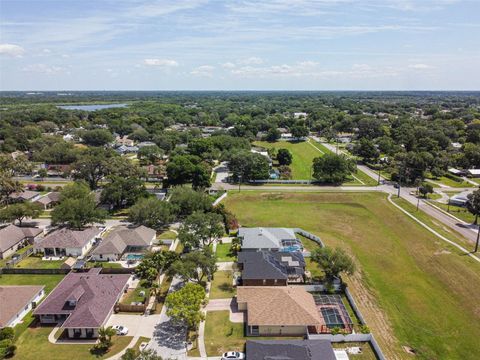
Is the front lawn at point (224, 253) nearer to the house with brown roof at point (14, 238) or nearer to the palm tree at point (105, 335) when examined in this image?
the palm tree at point (105, 335)

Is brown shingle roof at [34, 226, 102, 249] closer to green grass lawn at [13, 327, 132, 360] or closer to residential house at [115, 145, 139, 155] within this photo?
green grass lawn at [13, 327, 132, 360]

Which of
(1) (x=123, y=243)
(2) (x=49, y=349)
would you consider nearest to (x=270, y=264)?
(1) (x=123, y=243)

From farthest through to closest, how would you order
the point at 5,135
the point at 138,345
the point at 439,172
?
the point at 5,135, the point at 439,172, the point at 138,345

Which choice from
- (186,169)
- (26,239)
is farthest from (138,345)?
(186,169)

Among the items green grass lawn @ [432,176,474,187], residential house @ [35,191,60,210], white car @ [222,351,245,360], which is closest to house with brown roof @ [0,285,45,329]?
white car @ [222,351,245,360]

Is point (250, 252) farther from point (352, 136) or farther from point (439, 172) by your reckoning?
point (352, 136)

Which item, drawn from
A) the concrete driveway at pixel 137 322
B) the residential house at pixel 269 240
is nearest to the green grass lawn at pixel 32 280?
the concrete driveway at pixel 137 322
